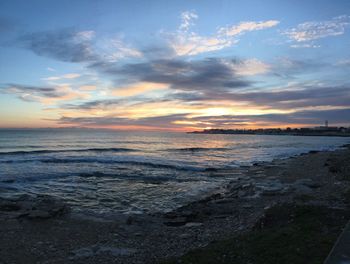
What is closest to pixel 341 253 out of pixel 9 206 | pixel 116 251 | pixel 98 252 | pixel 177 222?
pixel 116 251

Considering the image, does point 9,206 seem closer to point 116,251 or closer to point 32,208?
point 32,208

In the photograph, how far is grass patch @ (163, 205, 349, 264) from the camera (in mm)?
6223

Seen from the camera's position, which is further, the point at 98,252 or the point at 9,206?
the point at 9,206

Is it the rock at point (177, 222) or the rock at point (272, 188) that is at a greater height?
the rock at point (272, 188)

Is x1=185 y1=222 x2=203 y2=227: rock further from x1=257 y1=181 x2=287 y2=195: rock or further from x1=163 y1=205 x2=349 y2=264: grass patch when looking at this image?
x1=257 y1=181 x2=287 y2=195: rock

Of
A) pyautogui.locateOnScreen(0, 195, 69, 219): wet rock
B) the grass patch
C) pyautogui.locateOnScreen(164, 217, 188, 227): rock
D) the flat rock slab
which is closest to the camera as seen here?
the flat rock slab

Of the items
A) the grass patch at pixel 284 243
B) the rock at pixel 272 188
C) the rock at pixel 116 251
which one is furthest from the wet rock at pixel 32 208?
the rock at pixel 272 188

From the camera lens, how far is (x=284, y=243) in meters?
6.87

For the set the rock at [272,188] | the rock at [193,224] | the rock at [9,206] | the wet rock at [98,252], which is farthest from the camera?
the rock at [272,188]

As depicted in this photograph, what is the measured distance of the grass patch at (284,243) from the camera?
6223 mm

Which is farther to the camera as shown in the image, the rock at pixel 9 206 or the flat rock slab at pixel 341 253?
the rock at pixel 9 206

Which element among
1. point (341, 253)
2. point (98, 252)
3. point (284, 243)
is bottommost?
point (98, 252)

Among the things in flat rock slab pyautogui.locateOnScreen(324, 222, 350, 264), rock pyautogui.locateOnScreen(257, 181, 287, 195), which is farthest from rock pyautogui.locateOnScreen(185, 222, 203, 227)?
rock pyautogui.locateOnScreen(257, 181, 287, 195)

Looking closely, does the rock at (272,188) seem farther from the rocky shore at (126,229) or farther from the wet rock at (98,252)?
the wet rock at (98,252)
